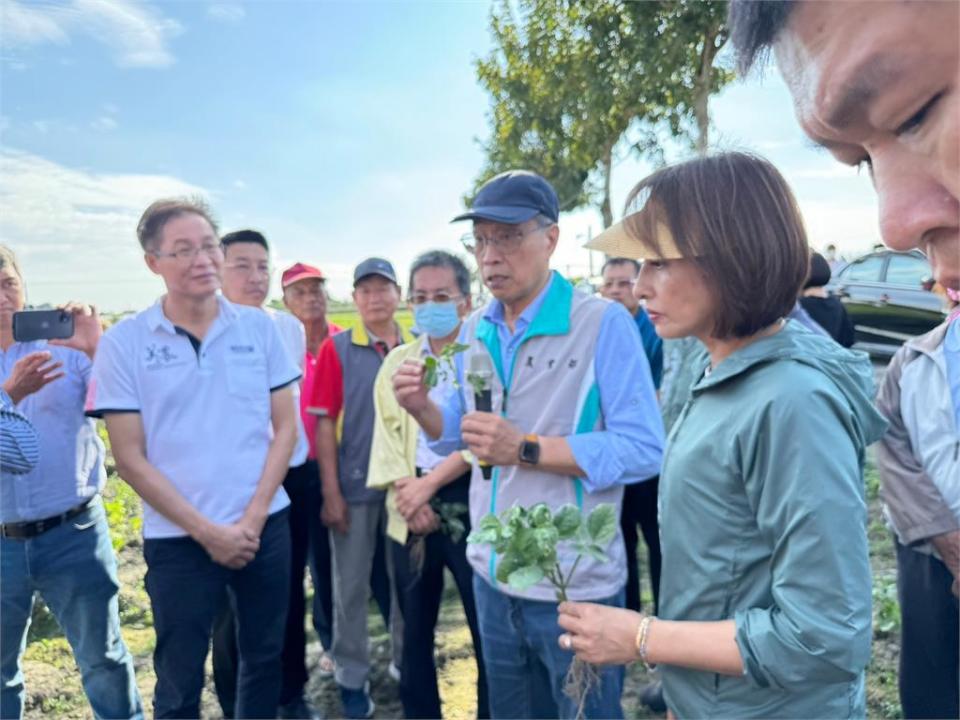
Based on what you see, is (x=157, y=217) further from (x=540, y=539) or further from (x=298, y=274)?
(x=540, y=539)

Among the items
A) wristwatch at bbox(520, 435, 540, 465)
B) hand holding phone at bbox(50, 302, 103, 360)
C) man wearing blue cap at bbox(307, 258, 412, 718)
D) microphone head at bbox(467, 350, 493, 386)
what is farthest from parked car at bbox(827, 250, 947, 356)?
hand holding phone at bbox(50, 302, 103, 360)

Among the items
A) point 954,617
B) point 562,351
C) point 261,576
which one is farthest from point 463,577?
point 954,617

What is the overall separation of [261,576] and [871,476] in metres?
5.67

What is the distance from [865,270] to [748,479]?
393 inches

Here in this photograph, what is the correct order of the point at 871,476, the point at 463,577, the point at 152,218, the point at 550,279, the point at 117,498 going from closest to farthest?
the point at 550,279, the point at 152,218, the point at 463,577, the point at 117,498, the point at 871,476

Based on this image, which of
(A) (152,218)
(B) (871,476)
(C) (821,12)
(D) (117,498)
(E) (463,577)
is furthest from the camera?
(B) (871,476)

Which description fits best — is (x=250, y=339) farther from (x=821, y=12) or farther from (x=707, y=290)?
(x=821, y=12)

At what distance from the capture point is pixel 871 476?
5895mm

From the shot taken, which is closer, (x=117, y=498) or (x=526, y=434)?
(x=526, y=434)

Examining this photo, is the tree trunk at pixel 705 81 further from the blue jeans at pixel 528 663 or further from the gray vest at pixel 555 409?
the blue jeans at pixel 528 663

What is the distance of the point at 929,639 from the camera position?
85.0 inches

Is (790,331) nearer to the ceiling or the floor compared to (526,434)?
nearer to the ceiling

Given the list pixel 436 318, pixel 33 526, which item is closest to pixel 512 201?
pixel 436 318

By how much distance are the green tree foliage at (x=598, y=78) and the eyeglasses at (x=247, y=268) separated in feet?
20.8
